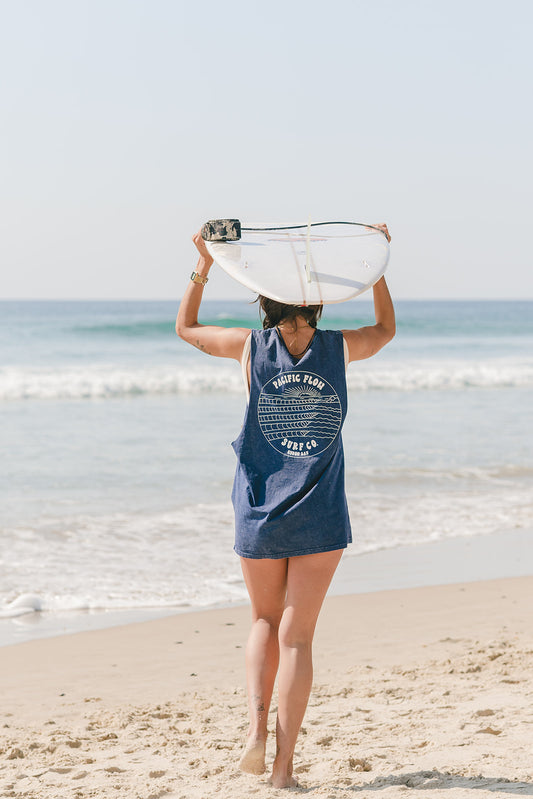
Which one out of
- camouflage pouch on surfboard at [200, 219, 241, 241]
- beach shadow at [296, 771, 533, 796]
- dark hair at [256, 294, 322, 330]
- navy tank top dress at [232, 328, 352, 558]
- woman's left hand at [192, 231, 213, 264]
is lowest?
beach shadow at [296, 771, 533, 796]

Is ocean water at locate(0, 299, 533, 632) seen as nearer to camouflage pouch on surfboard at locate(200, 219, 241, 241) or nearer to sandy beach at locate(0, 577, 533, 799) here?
sandy beach at locate(0, 577, 533, 799)

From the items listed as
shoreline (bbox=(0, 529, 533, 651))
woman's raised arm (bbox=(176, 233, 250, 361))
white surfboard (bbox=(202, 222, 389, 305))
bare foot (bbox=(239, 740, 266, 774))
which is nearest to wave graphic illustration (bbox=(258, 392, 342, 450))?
woman's raised arm (bbox=(176, 233, 250, 361))

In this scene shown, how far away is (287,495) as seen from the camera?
8.00ft

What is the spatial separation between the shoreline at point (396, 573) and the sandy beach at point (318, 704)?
134 millimetres

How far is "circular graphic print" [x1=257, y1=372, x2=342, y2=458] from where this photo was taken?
2492 millimetres

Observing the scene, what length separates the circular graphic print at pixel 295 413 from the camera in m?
2.49

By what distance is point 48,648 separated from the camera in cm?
438

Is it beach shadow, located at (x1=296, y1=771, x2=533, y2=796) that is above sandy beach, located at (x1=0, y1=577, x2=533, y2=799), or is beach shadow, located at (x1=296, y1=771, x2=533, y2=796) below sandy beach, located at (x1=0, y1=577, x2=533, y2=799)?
above

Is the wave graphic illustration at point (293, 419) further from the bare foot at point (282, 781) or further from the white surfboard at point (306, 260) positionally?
the bare foot at point (282, 781)

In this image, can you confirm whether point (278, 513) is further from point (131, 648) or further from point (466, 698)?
point (131, 648)

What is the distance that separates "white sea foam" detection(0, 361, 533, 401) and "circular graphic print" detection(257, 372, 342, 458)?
1483 centimetres

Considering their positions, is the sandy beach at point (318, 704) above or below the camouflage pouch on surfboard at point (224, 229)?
below

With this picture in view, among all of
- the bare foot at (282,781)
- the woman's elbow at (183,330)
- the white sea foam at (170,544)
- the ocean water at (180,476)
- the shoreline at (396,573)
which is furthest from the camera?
the ocean water at (180,476)

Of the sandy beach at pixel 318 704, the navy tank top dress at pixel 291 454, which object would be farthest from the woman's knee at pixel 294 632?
the sandy beach at pixel 318 704
